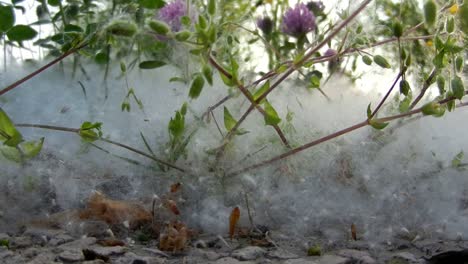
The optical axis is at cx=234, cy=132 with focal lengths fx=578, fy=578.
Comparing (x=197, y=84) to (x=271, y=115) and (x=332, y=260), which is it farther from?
(x=332, y=260)

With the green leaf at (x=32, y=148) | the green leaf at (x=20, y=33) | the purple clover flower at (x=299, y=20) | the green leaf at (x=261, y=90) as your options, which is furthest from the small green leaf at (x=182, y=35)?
the purple clover flower at (x=299, y=20)

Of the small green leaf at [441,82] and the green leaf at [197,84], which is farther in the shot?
the small green leaf at [441,82]

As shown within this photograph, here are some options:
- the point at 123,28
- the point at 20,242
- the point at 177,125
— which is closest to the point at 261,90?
the point at 177,125

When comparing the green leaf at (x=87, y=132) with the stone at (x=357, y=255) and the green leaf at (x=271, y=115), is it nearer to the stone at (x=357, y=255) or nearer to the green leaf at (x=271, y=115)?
the green leaf at (x=271, y=115)

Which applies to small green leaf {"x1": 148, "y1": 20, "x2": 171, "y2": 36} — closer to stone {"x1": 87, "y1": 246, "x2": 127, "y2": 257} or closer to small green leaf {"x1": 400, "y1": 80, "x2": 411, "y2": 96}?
stone {"x1": 87, "y1": 246, "x2": 127, "y2": 257}

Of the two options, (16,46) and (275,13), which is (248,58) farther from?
(16,46)

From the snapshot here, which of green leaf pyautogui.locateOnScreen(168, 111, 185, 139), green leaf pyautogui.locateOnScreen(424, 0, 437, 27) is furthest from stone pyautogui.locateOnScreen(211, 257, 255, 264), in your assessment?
green leaf pyautogui.locateOnScreen(424, 0, 437, 27)

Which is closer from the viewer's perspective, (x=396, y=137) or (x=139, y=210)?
(x=139, y=210)

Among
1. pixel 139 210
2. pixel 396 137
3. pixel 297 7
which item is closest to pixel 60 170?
pixel 139 210
